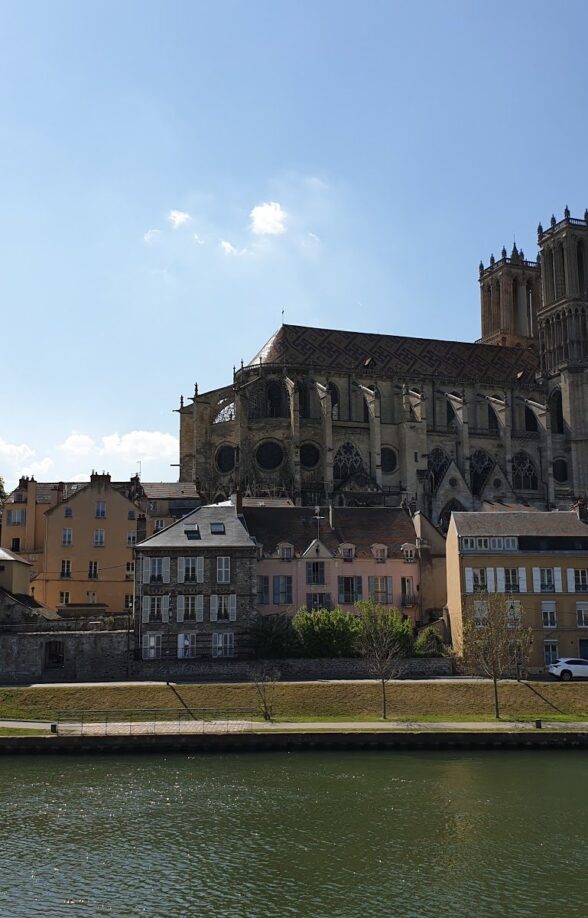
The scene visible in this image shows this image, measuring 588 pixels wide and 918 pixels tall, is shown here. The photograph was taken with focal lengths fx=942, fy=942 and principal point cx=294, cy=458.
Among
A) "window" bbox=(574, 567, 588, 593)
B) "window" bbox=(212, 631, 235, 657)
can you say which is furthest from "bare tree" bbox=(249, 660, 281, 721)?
"window" bbox=(574, 567, 588, 593)

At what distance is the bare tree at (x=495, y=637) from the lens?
39156 millimetres

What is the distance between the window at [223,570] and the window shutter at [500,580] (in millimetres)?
12979

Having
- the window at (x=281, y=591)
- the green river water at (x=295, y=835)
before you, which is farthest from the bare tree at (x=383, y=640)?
the green river water at (x=295, y=835)

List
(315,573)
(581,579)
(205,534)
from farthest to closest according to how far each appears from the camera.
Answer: (315,573), (205,534), (581,579)

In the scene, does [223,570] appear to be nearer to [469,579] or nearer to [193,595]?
[193,595]

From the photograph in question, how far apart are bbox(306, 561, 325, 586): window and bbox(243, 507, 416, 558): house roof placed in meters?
0.82

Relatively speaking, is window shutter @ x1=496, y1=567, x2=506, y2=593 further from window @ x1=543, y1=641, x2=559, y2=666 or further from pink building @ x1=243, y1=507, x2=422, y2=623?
pink building @ x1=243, y1=507, x2=422, y2=623

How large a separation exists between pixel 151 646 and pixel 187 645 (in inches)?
65.3

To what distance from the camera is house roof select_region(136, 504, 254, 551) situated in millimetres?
45219

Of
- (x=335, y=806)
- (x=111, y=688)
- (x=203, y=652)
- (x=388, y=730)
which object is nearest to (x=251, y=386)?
(x=203, y=652)

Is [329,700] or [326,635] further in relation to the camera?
[326,635]

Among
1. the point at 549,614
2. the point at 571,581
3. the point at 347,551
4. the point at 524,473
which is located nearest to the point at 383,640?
the point at 347,551

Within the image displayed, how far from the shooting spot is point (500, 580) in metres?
45.7

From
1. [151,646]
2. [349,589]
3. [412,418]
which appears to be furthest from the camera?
[412,418]
